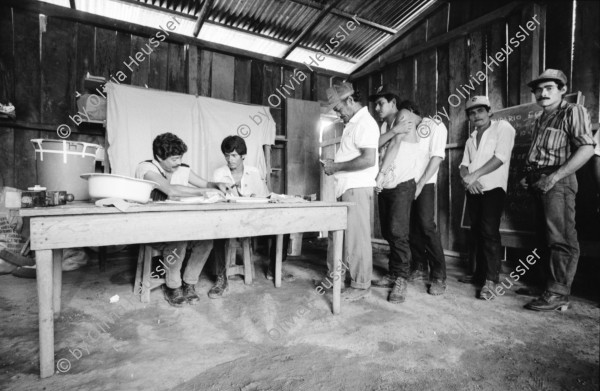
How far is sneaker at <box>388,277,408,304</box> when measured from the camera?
272 cm

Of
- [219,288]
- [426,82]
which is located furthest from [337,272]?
[426,82]

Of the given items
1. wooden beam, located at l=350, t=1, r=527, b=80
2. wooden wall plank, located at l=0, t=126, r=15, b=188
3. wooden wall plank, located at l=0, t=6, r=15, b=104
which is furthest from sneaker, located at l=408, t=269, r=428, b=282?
wooden wall plank, located at l=0, t=6, r=15, b=104

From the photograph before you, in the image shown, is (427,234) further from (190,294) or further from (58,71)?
(58,71)

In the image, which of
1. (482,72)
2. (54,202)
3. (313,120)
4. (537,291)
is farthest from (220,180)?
(482,72)

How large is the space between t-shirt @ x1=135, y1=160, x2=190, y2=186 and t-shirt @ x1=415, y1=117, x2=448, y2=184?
8.31ft

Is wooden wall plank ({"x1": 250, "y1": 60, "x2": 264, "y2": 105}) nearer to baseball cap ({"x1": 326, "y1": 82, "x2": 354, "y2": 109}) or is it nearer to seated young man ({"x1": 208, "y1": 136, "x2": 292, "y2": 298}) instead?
seated young man ({"x1": 208, "y1": 136, "x2": 292, "y2": 298})

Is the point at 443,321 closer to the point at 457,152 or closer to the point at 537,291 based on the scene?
the point at 537,291

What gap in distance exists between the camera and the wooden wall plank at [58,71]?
4328 millimetres

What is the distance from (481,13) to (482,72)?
0.91 metres

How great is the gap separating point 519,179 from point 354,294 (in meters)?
2.54

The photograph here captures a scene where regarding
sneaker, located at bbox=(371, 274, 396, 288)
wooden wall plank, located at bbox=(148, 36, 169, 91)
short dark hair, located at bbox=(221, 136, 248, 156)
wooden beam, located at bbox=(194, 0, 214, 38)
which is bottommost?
sneaker, located at bbox=(371, 274, 396, 288)

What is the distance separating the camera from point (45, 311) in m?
1.63

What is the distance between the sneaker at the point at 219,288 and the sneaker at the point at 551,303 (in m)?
2.78

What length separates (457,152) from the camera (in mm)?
4379
